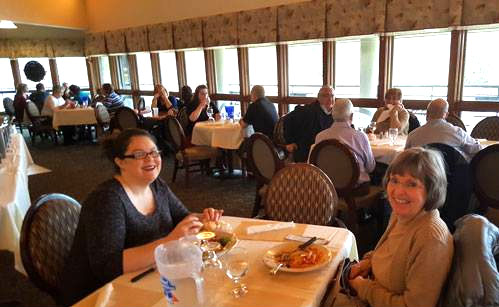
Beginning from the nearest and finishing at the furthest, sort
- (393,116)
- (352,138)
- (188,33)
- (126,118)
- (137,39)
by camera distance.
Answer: (352,138)
(393,116)
(126,118)
(188,33)
(137,39)

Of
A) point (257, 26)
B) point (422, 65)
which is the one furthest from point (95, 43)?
point (422, 65)

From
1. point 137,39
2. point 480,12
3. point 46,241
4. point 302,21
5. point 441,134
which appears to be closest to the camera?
point 46,241

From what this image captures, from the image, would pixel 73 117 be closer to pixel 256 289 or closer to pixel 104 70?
pixel 104 70

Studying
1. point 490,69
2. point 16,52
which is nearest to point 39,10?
point 16,52

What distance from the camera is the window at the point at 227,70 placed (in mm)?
7316

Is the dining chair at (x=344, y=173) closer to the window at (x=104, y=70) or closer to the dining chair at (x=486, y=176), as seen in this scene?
the dining chair at (x=486, y=176)

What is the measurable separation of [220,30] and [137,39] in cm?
262

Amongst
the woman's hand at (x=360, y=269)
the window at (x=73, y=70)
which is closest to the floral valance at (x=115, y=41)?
the window at (x=73, y=70)

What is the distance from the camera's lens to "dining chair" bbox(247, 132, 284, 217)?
316 centimetres

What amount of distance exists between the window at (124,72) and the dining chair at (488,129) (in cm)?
783

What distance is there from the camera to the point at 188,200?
4441mm

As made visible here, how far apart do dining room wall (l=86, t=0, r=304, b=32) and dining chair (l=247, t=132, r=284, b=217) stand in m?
3.41

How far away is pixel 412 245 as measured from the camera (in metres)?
1.26

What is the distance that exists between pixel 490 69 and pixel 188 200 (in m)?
3.95
